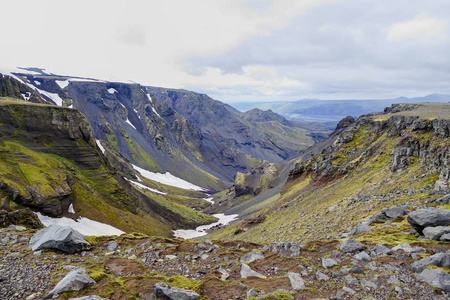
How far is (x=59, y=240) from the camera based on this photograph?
729 inches

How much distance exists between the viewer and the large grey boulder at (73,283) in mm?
12695

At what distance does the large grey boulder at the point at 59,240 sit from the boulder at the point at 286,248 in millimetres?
14283

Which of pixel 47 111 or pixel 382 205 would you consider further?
pixel 47 111

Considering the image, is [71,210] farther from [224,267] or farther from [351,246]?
[351,246]

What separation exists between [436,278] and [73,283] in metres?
18.3

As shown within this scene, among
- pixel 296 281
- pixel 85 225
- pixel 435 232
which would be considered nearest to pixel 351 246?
pixel 435 232

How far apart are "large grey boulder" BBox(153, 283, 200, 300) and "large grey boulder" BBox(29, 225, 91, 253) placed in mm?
9608

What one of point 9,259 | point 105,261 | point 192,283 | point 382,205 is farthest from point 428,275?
point 9,259

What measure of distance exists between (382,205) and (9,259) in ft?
123

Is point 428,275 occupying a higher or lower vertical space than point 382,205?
higher

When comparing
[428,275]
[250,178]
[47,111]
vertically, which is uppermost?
[47,111]

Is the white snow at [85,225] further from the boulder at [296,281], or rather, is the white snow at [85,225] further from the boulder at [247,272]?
the boulder at [296,281]

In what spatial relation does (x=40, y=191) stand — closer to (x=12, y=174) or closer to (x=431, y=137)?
(x=12, y=174)

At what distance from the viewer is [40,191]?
64.6 m
